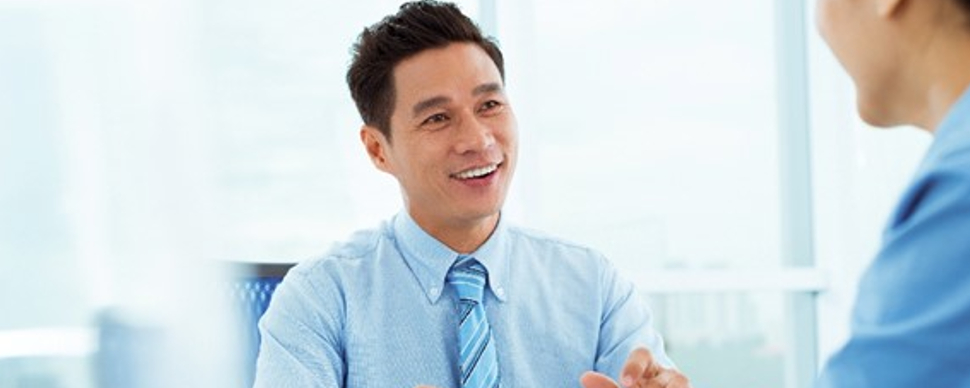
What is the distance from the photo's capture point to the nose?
1691mm

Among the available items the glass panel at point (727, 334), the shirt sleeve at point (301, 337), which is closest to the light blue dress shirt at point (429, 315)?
the shirt sleeve at point (301, 337)

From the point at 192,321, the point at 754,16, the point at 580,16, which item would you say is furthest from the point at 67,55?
the point at 754,16

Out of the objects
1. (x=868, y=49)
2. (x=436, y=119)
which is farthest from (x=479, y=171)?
(x=868, y=49)

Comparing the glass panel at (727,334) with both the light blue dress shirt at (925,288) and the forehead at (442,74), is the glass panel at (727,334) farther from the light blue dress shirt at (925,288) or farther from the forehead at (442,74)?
the light blue dress shirt at (925,288)

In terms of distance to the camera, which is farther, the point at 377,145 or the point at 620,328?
the point at 377,145

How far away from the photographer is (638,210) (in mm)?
3355

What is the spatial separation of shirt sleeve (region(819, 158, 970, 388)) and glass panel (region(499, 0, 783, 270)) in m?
2.19

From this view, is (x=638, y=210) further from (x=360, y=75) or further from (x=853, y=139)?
(x=360, y=75)

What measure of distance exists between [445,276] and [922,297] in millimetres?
972

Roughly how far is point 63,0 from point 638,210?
5.77 ft

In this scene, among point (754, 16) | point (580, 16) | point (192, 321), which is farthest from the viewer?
point (754, 16)

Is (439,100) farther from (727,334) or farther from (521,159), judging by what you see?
(727,334)

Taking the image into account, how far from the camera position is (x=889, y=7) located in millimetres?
938

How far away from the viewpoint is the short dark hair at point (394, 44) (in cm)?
178
